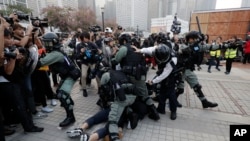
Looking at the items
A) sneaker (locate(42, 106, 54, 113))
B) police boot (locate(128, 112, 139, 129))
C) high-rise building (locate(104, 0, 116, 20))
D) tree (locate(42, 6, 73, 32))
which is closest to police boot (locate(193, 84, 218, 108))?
police boot (locate(128, 112, 139, 129))

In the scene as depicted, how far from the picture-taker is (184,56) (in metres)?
3.93

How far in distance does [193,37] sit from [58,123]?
3643 millimetres

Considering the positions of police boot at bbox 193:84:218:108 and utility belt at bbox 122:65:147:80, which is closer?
utility belt at bbox 122:65:147:80

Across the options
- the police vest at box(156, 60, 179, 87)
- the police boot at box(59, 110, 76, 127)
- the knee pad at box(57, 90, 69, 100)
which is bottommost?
the police boot at box(59, 110, 76, 127)

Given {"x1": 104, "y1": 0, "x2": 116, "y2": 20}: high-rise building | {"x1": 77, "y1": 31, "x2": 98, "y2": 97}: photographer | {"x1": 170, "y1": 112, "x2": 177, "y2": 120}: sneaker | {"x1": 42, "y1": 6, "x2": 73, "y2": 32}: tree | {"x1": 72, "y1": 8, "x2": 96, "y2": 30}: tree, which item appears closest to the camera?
{"x1": 170, "y1": 112, "x2": 177, "y2": 120}: sneaker

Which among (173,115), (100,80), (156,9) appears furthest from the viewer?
(156,9)

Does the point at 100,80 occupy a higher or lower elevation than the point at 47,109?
higher

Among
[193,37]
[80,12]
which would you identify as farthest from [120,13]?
[193,37]

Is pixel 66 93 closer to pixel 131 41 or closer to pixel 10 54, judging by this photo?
pixel 10 54

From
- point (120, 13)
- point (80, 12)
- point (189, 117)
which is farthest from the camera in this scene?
point (120, 13)

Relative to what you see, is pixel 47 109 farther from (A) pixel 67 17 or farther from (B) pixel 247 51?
(A) pixel 67 17

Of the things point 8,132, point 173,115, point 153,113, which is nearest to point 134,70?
point 153,113

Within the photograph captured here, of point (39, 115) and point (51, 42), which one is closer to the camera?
point (51, 42)

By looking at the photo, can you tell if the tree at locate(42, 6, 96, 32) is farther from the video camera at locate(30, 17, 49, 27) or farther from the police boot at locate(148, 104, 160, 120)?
the police boot at locate(148, 104, 160, 120)
